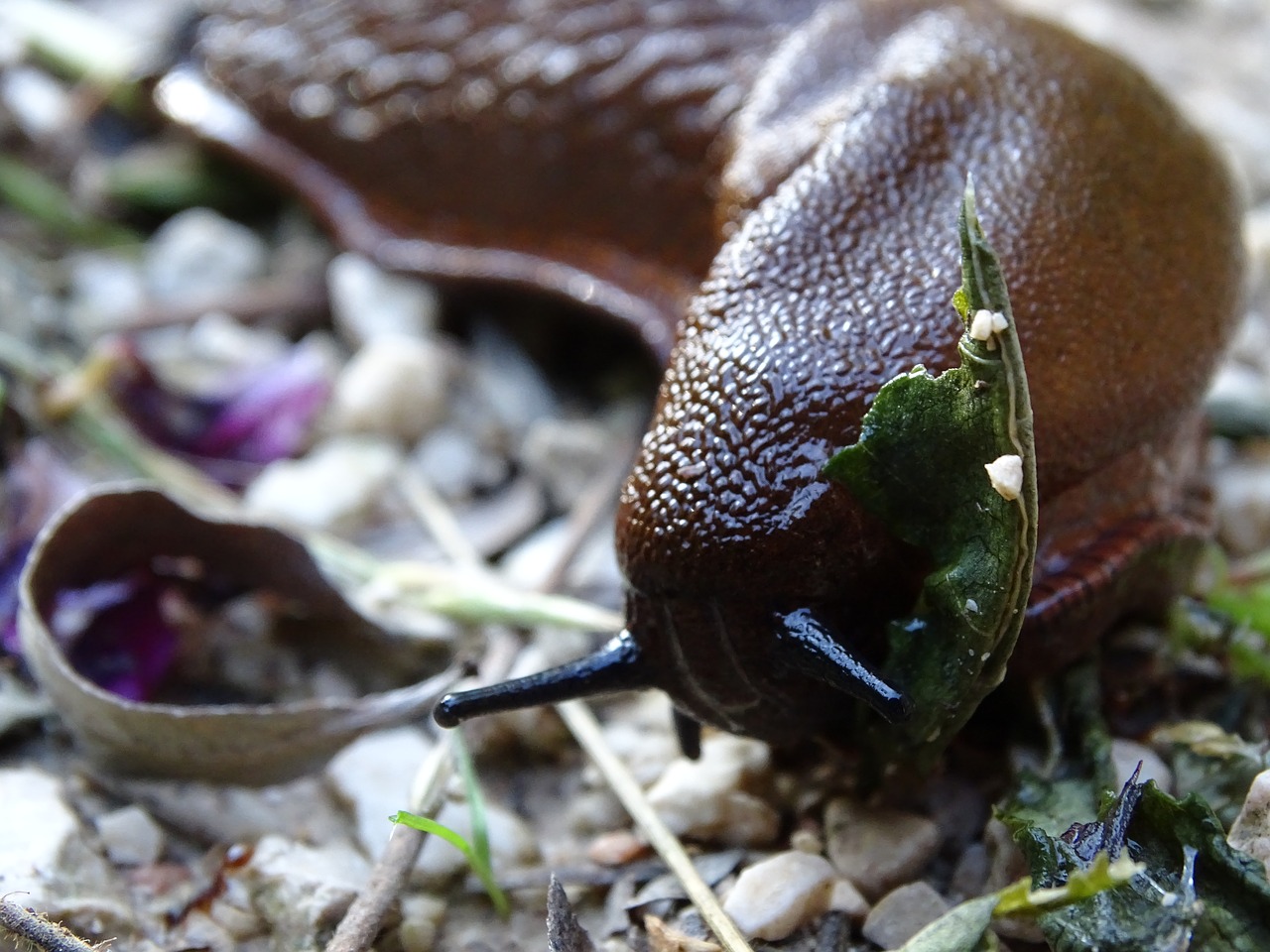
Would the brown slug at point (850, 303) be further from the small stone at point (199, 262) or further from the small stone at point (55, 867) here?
the small stone at point (199, 262)

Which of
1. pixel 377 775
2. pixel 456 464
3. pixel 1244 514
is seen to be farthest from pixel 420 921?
pixel 1244 514

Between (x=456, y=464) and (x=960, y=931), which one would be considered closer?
(x=960, y=931)

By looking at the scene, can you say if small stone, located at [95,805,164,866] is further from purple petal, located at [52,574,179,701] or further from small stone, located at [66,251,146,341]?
small stone, located at [66,251,146,341]

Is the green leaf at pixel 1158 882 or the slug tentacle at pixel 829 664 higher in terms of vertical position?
the slug tentacle at pixel 829 664

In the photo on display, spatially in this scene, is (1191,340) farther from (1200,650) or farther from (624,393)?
(624,393)

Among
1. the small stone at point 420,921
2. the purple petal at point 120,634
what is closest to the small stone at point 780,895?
the small stone at point 420,921

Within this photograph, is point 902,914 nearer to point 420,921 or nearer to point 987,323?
point 420,921
